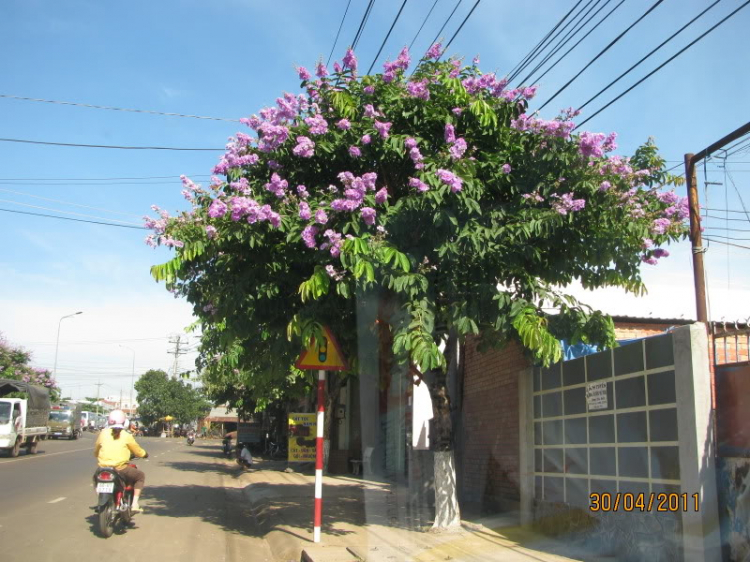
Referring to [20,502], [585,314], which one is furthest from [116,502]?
[585,314]

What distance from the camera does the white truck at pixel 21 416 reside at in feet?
78.2

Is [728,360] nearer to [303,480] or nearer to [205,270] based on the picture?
[205,270]

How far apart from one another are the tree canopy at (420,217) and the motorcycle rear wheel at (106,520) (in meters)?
2.63

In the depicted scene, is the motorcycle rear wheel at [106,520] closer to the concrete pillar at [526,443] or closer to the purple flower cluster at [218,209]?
the purple flower cluster at [218,209]

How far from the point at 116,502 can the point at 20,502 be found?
4.12m

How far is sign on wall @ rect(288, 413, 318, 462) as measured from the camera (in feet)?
61.6

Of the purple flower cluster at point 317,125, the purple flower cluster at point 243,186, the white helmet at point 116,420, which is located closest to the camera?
the purple flower cluster at point 243,186

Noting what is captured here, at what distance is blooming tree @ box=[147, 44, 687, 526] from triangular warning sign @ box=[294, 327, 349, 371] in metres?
0.39

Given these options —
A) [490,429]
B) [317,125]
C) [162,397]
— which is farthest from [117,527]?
[162,397]

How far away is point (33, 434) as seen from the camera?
2689 centimetres

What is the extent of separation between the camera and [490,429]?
456 inches

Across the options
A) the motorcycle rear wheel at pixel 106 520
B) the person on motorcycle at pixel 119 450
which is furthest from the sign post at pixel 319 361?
the motorcycle rear wheel at pixel 106 520

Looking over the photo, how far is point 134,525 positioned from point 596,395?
22.6ft
